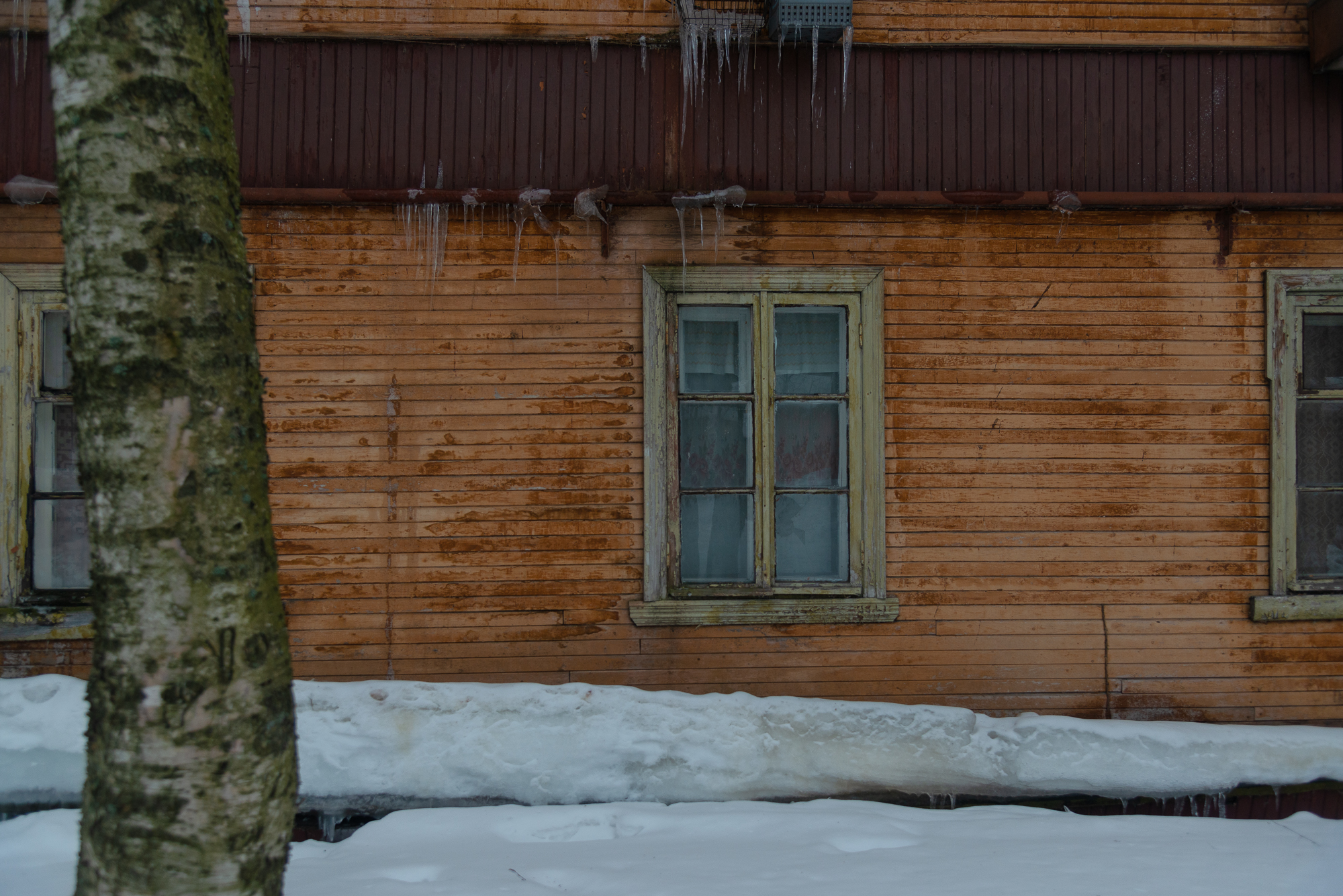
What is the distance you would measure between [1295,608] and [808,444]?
284 centimetres

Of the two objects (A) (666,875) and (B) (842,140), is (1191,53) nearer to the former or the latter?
(B) (842,140)

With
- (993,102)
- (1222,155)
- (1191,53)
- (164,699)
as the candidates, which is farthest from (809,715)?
(1191,53)

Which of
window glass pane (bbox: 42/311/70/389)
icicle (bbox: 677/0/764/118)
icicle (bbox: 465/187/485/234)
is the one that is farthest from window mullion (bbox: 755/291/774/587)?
window glass pane (bbox: 42/311/70/389)

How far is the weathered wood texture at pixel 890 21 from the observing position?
14.2 ft

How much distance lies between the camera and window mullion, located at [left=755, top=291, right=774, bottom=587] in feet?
14.5

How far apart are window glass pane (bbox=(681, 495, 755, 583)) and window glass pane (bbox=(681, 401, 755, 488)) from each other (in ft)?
0.32

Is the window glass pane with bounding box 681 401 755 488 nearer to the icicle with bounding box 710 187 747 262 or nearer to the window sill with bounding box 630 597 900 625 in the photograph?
the window sill with bounding box 630 597 900 625

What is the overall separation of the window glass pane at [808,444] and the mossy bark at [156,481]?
310 centimetres

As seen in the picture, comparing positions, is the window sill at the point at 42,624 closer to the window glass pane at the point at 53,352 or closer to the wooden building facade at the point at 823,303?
the wooden building facade at the point at 823,303

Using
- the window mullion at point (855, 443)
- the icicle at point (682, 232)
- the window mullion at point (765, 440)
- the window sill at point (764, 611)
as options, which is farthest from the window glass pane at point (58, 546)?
the window mullion at point (855, 443)

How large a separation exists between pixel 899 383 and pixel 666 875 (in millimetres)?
2773

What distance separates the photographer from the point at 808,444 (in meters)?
4.54

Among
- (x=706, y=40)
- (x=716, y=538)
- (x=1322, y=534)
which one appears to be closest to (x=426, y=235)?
(x=706, y=40)

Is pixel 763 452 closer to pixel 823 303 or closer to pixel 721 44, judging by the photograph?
pixel 823 303
